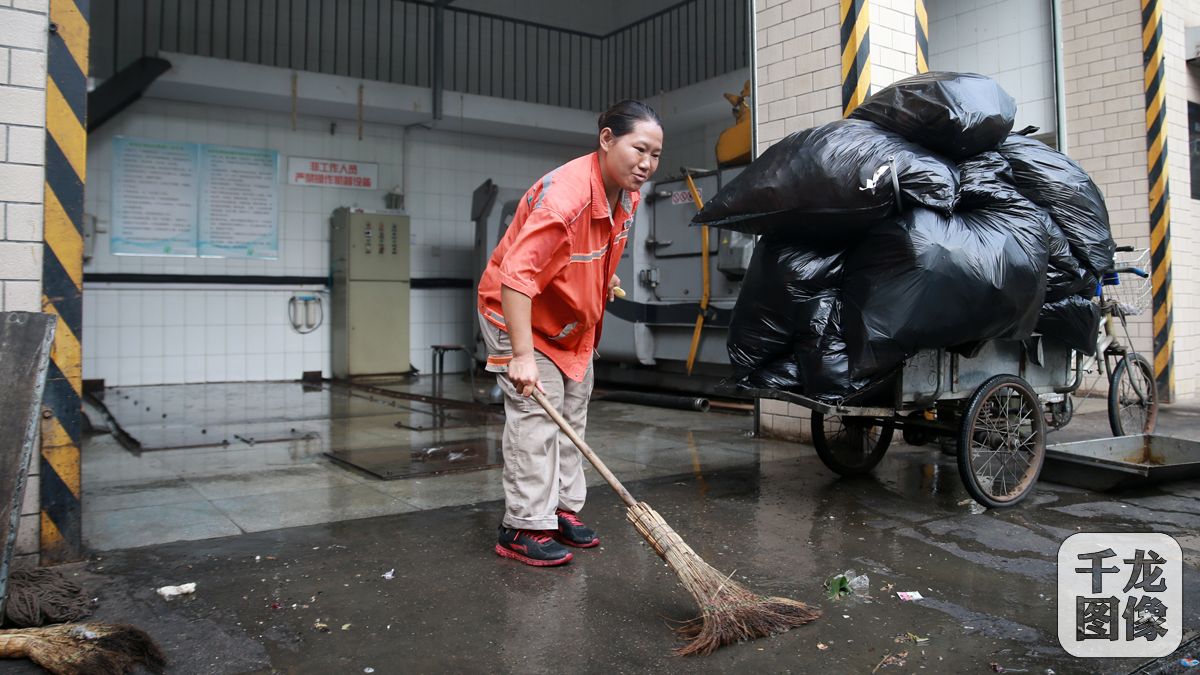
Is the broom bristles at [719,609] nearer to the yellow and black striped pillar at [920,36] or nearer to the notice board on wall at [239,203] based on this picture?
the yellow and black striped pillar at [920,36]

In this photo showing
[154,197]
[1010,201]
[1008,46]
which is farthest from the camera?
[154,197]

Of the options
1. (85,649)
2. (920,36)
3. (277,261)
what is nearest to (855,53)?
(920,36)

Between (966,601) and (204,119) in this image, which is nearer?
(966,601)

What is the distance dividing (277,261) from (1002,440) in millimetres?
8005

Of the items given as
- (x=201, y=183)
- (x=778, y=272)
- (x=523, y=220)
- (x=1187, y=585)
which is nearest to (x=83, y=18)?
(x=523, y=220)

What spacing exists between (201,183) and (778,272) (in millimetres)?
7489

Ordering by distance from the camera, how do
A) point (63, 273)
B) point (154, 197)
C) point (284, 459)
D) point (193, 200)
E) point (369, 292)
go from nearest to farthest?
point (63, 273)
point (284, 459)
point (154, 197)
point (193, 200)
point (369, 292)

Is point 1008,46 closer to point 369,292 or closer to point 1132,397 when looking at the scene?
point 1132,397

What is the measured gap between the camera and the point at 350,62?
32.4 ft

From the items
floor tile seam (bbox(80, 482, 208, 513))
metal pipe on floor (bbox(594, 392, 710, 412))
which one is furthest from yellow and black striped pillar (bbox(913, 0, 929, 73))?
floor tile seam (bbox(80, 482, 208, 513))

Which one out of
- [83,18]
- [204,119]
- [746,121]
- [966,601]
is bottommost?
[966,601]

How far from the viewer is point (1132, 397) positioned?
479 cm

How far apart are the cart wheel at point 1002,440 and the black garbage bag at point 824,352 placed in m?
0.49

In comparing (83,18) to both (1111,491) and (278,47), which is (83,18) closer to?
(1111,491)
